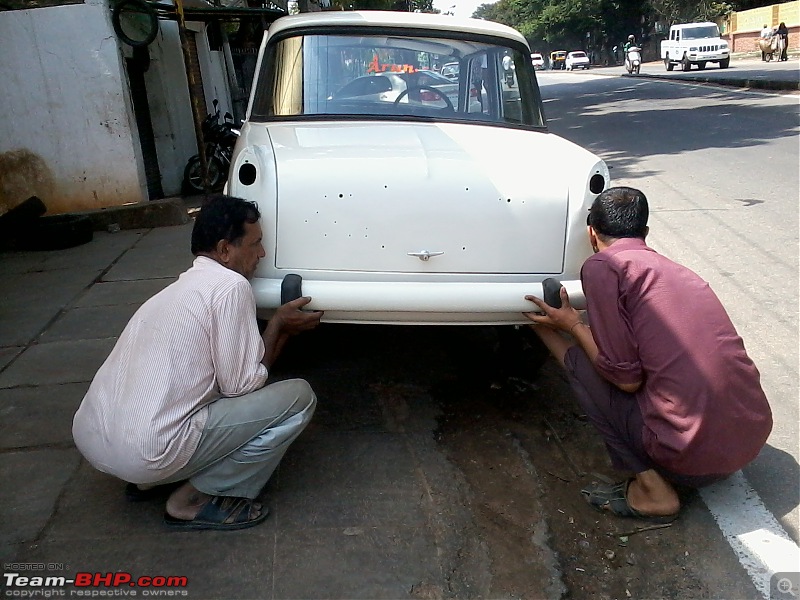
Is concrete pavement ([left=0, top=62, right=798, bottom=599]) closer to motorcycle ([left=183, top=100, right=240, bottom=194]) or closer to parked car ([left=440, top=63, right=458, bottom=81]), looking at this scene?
parked car ([left=440, top=63, right=458, bottom=81])

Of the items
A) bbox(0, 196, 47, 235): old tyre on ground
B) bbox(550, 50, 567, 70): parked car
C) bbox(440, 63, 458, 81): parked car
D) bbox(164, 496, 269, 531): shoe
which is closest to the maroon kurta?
bbox(164, 496, 269, 531): shoe

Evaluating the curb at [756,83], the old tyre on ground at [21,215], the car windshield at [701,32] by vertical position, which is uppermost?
the car windshield at [701,32]

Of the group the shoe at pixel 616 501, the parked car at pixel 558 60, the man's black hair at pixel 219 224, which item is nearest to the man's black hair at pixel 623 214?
the shoe at pixel 616 501

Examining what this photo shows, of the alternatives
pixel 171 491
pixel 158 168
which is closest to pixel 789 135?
pixel 158 168

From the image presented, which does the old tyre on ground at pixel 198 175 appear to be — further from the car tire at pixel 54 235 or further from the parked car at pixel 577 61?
the parked car at pixel 577 61

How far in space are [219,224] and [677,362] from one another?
174 centimetres

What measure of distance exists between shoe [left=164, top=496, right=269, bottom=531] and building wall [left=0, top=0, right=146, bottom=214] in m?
6.14

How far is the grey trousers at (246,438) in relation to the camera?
2676 millimetres

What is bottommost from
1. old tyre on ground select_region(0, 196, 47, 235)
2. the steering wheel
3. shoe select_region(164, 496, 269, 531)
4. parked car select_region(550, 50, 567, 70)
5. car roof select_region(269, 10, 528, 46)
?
parked car select_region(550, 50, 567, 70)

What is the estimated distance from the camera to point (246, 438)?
272cm

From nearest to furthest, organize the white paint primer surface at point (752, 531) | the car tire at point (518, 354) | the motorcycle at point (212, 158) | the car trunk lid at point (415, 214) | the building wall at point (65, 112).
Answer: the white paint primer surface at point (752, 531)
the car trunk lid at point (415, 214)
the car tire at point (518, 354)
the building wall at point (65, 112)
the motorcycle at point (212, 158)

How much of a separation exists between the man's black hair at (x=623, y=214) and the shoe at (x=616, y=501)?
1.02 metres

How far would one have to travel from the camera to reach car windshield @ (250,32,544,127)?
421 centimetres

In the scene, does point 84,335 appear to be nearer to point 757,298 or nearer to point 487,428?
point 487,428
